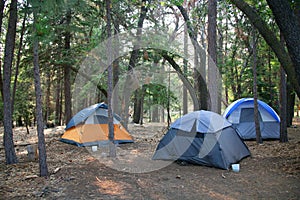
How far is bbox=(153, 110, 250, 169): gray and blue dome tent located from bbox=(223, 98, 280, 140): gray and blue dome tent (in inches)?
106

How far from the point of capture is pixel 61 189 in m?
4.43

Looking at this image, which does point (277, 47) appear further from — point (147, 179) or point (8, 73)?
point (8, 73)

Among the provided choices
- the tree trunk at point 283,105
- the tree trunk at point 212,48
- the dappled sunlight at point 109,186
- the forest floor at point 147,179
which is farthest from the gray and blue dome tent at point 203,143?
the tree trunk at point 212,48

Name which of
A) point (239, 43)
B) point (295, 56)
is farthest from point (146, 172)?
point (239, 43)

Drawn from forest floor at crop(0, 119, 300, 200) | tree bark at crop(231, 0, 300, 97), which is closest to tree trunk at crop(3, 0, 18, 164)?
forest floor at crop(0, 119, 300, 200)

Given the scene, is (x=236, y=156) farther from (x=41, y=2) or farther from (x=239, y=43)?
(x=239, y=43)

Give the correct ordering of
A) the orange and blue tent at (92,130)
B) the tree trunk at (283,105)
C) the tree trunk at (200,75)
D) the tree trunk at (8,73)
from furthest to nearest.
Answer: the tree trunk at (200,75) < the orange and blue tent at (92,130) < the tree trunk at (283,105) < the tree trunk at (8,73)

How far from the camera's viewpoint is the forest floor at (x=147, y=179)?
4.25 meters

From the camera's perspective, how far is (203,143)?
6.09 metres

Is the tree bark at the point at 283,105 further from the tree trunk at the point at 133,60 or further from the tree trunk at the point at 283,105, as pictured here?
the tree trunk at the point at 133,60

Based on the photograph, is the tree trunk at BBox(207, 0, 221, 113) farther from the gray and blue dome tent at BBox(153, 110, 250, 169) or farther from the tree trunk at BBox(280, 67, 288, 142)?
the gray and blue dome tent at BBox(153, 110, 250, 169)

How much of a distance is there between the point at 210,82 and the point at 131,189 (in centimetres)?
630

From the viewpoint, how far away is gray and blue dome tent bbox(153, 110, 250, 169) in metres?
5.95

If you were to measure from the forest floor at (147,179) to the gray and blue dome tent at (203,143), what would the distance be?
23 centimetres
